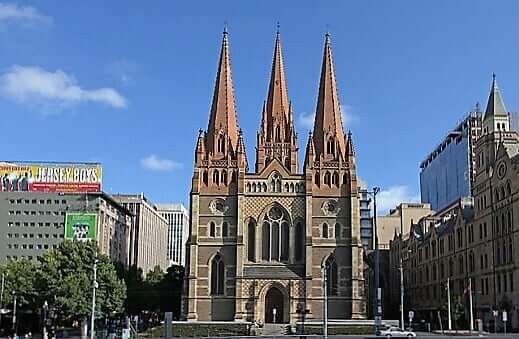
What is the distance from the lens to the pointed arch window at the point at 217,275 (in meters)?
89.9

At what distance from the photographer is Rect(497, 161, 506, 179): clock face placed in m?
82.3

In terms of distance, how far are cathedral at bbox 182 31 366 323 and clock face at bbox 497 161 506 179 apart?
1763 centimetres

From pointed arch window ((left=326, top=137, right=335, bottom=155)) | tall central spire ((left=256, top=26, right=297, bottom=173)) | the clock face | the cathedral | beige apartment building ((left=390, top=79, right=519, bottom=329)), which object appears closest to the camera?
beige apartment building ((left=390, top=79, right=519, bottom=329))

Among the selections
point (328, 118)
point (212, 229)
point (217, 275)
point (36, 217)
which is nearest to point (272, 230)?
point (212, 229)

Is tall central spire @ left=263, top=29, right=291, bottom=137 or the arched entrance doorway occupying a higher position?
tall central spire @ left=263, top=29, right=291, bottom=137

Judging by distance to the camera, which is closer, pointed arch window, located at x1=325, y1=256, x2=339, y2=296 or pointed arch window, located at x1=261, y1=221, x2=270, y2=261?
pointed arch window, located at x1=325, y1=256, x2=339, y2=296

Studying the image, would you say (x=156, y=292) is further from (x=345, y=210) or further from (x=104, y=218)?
(x=104, y=218)

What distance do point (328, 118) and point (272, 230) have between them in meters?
17.0

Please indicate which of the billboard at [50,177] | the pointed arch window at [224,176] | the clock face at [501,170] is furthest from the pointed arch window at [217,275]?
the billboard at [50,177]

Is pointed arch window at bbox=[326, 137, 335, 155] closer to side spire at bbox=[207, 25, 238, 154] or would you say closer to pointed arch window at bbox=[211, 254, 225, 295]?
side spire at bbox=[207, 25, 238, 154]

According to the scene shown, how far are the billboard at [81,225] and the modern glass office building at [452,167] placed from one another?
72.7 m

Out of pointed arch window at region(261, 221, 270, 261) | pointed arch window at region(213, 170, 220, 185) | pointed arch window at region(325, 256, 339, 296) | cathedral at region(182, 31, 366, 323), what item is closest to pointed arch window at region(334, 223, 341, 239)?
cathedral at region(182, 31, 366, 323)

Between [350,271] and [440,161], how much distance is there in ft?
277

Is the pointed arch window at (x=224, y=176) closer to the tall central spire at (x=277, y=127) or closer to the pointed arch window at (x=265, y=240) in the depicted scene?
the tall central spire at (x=277, y=127)
